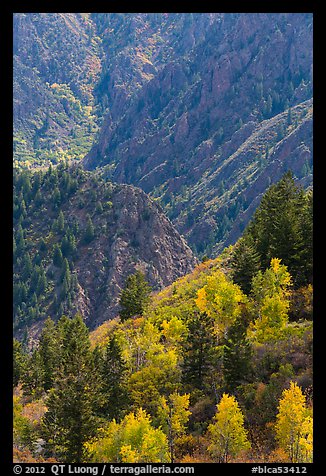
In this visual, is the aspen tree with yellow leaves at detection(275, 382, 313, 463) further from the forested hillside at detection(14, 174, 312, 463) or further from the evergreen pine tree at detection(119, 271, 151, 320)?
the evergreen pine tree at detection(119, 271, 151, 320)

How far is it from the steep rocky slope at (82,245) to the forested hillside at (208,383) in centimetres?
9154

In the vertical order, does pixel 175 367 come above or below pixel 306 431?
above

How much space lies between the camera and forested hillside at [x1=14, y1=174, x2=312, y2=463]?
3095 cm

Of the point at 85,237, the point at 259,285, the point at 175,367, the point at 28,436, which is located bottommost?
the point at 28,436

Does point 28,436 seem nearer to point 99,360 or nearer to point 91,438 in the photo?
point 91,438

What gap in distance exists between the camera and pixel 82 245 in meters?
156

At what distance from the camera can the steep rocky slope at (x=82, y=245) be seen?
145 metres
